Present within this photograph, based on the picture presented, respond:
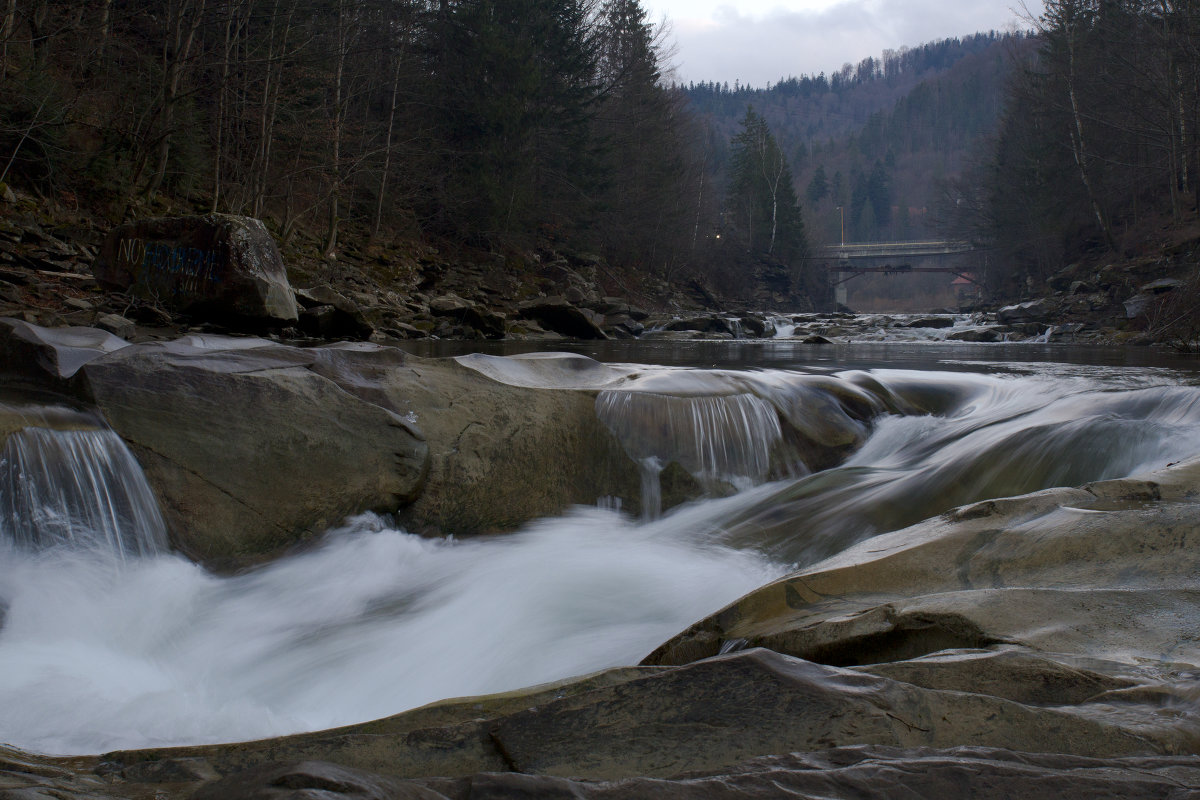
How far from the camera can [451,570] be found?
156 inches

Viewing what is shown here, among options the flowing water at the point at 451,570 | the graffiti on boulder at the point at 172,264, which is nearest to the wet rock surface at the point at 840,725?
the flowing water at the point at 451,570

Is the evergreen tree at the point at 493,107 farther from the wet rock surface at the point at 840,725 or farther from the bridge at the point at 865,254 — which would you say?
the bridge at the point at 865,254

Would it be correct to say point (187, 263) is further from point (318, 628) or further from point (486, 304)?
point (486, 304)

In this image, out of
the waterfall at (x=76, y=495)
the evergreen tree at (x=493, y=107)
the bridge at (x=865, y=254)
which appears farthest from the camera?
the bridge at (x=865, y=254)

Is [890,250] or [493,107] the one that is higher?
[890,250]

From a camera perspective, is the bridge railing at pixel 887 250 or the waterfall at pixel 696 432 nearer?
the waterfall at pixel 696 432

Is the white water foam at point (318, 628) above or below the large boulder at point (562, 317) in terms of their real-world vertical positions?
below

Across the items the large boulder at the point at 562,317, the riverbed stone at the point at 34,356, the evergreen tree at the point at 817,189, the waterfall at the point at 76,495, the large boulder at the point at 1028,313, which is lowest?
the waterfall at the point at 76,495

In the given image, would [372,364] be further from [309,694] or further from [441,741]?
[441,741]

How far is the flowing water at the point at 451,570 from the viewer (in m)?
2.68

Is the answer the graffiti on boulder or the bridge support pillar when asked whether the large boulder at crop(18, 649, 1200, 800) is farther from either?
the bridge support pillar

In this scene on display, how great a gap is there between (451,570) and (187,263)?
841cm

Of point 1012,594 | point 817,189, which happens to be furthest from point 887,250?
point 1012,594

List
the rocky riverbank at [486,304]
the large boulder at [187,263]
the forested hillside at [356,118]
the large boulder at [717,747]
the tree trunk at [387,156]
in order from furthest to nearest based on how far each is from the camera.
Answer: the tree trunk at [387,156] < the forested hillside at [356,118] < the large boulder at [187,263] < the rocky riverbank at [486,304] < the large boulder at [717,747]
